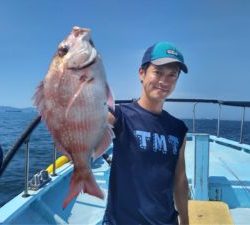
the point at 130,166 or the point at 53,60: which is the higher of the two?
the point at 53,60

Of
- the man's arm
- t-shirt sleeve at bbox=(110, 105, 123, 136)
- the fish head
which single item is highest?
the fish head

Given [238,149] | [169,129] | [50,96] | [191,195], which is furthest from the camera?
[238,149]

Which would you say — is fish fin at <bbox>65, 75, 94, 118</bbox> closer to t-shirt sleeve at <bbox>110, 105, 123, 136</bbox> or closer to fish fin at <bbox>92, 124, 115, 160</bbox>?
fish fin at <bbox>92, 124, 115, 160</bbox>

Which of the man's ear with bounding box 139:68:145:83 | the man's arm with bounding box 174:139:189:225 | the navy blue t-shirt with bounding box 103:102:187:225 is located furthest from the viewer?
the man's arm with bounding box 174:139:189:225

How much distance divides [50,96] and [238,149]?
24.7ft

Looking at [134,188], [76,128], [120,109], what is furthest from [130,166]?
[76,128]

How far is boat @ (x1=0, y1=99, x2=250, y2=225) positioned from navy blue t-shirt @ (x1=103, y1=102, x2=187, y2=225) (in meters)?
0.52

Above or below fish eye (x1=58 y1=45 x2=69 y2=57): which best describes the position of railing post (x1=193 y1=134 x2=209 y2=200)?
below

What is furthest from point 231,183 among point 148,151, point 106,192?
point 148,151

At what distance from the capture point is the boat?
11.3 ft

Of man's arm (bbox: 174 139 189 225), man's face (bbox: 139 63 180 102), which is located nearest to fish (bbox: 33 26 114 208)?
man's face (bbox: 139 63 180 102)

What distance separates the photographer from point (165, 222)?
85.5 inches

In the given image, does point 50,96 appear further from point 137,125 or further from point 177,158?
point 177,158

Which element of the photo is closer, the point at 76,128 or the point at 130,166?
the point at 76,128
